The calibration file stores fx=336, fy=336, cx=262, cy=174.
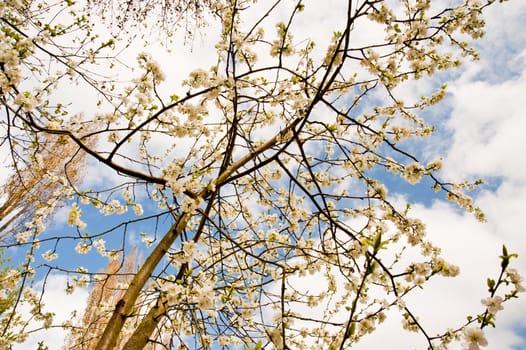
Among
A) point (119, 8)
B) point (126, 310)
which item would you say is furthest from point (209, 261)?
point (119, 8)

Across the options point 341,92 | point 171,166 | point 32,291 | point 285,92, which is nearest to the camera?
point 171,166

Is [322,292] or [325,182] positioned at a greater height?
[325,182]

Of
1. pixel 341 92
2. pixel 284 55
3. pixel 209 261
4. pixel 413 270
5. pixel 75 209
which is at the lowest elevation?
pixel 75 209

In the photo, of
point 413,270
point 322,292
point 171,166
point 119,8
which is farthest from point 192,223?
point 119,8

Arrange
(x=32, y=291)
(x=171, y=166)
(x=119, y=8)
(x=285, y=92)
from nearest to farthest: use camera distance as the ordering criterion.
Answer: (x=171, y=166) < (x=285, y=92) < (x=32, y=291) < (x=119, y=8)

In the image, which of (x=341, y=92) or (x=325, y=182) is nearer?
(x=341, y=92)

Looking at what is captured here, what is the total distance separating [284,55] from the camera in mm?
2475

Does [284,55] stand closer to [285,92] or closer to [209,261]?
[285,92]

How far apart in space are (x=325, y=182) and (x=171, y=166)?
1804 millimetres

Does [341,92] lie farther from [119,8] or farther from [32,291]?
[32,291]

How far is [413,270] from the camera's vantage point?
2.16 metres

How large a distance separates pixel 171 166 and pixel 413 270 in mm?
1748

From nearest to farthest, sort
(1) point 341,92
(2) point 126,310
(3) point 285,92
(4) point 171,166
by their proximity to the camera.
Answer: (2) point 126,310, (4) point 171,166, (3) point 285,92, (1) point 341,92

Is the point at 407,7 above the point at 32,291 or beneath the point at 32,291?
above
